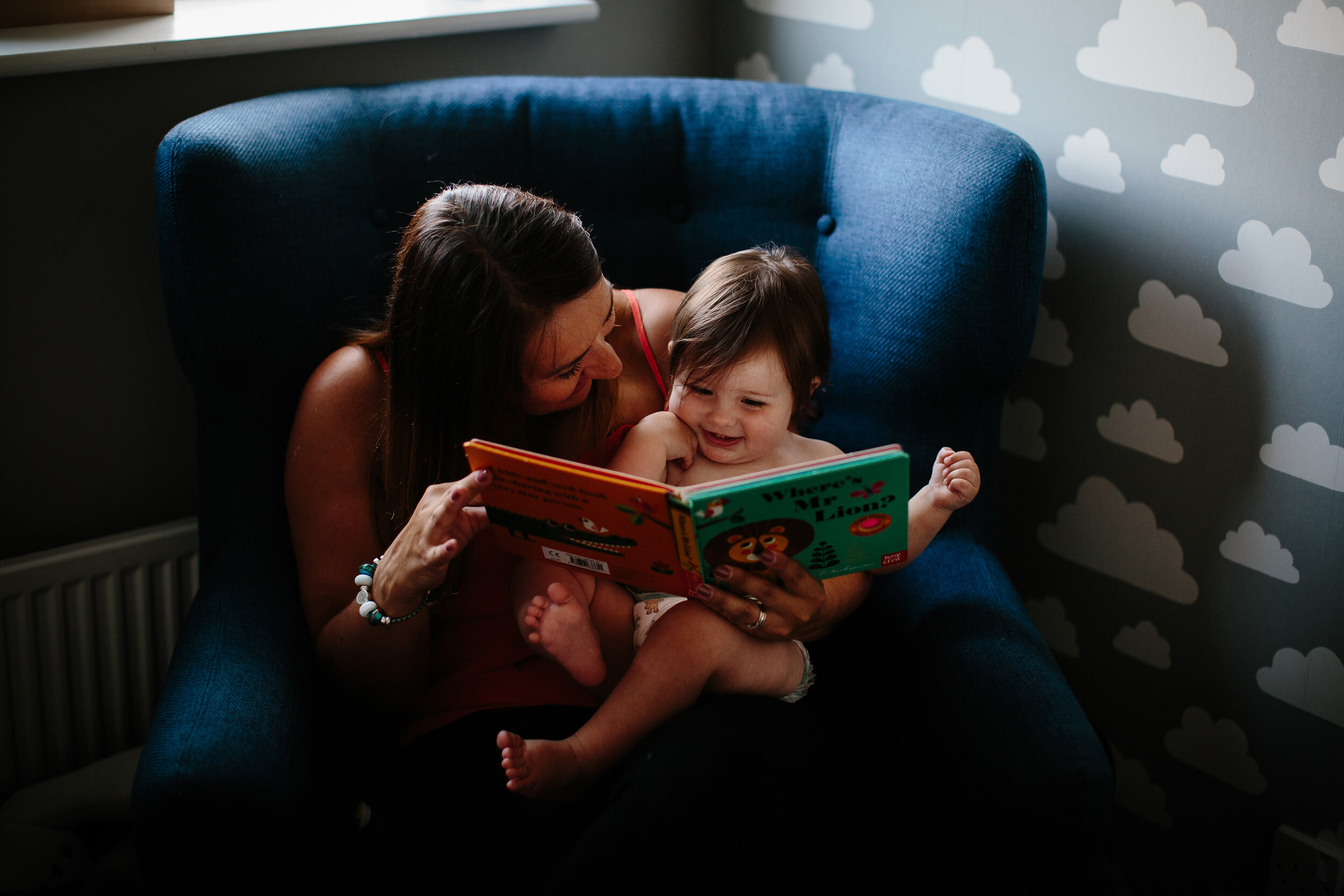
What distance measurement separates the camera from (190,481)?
1.57 m

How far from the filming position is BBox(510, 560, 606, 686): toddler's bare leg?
1009 millimetres

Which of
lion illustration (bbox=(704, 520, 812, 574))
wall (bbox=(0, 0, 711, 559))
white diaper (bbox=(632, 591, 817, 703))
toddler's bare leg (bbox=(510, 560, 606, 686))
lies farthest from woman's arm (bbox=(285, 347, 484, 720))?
wall (bbox=(0, 0, 711, 559))

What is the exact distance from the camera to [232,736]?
0.94 metres

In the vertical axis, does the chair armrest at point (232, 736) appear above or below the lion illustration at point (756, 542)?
below

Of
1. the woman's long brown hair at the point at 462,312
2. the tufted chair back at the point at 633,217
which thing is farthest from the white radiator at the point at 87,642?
the woman's long brown hair at the point at 462,312

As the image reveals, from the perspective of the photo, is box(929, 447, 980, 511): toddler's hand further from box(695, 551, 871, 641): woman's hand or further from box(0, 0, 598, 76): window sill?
box(0, 0, 598, 76): window sill

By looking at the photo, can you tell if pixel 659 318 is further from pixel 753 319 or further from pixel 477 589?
pixel 477 589

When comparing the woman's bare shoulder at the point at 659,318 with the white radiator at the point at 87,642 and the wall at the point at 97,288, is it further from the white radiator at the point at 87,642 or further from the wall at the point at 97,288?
the white radiator at the point at 87,642

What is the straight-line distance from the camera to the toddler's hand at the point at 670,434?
1167mm

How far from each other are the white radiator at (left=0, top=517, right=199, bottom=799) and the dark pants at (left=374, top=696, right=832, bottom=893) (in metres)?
0.65

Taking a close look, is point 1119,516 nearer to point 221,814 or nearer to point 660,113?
point 660,113

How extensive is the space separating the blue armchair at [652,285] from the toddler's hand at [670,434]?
28 centimetres

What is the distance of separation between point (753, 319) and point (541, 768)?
21.2 inches

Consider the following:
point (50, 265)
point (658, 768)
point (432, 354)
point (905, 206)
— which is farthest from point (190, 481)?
point (905, 206)
